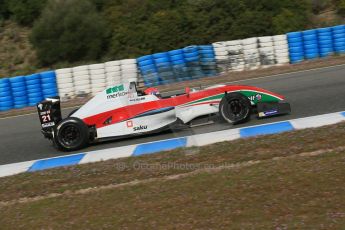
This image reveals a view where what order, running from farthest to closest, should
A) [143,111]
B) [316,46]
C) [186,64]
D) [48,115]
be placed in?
[316,46]
[186,64]
[48,115]
[143,111]

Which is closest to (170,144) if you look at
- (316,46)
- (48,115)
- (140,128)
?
(140,128)

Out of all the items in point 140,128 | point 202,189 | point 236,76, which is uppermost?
point 236,76

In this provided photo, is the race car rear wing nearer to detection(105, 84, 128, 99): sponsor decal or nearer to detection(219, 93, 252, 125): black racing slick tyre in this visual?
detection(105, 84, 128, 99): sponsor decal

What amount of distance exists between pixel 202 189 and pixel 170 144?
270cm

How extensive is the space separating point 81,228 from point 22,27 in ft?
75.5

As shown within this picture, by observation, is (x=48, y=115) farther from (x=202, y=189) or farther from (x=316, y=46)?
(x=316, y=46)

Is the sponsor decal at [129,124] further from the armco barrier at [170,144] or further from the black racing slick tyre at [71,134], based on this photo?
the black racing slick tyre at [71,134]

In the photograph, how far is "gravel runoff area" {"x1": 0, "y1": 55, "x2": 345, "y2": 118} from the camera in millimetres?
15086

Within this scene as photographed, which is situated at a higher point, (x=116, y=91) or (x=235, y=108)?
(x=116, y=91)

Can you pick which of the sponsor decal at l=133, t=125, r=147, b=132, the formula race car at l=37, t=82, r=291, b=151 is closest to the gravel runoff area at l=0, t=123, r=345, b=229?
the formula race car at l=37, t=82, r=291, b=151

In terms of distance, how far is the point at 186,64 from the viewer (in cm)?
1672

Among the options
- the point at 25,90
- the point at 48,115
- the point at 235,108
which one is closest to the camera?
the point at 235,108

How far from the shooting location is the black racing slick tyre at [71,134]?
846cm

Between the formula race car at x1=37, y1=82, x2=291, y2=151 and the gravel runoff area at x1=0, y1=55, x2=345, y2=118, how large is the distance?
645cm
